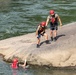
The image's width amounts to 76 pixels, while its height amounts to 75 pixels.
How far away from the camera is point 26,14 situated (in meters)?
44.0

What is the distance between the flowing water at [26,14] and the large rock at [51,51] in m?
1.21

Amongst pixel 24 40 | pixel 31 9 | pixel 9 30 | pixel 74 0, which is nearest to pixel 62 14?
pixel 31 9

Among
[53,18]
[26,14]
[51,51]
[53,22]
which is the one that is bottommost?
[26,14]

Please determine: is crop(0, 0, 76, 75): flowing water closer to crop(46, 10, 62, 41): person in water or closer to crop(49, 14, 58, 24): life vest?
crop(46, 10, 62, 41): person in water

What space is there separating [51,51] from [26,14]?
2206 cm

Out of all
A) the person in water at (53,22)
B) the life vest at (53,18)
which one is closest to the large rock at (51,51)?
the person in water at (53,22)

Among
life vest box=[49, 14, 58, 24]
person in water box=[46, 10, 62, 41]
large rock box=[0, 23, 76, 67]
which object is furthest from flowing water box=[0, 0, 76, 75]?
life vest box=[49, 14, 58, 24]

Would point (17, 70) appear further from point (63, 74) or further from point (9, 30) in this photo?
point (9, 30)

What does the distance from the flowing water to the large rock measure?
1206 millimetres

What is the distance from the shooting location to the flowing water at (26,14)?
1419 inches

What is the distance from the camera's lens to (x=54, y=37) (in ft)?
77.3

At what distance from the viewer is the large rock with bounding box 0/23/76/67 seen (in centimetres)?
2206

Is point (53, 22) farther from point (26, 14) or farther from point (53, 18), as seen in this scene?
point (26, 14)

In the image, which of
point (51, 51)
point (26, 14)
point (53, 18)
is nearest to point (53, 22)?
point (53, 18)
